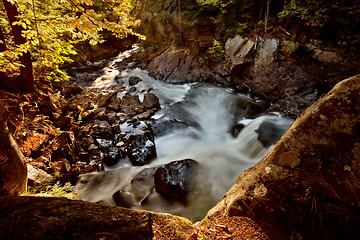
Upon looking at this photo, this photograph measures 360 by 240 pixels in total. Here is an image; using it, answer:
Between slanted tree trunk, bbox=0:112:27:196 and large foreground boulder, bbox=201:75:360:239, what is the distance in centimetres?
263

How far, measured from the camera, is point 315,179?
1.55m

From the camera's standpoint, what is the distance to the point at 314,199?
4.78 feet

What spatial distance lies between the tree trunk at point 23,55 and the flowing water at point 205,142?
→ 3728 millimetres

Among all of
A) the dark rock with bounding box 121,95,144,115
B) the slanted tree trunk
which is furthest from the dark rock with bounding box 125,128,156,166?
the slanted tree trunk

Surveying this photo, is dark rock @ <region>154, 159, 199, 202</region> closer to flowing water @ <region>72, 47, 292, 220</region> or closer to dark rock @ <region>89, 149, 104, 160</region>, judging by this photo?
flowing water @ <region>72, 47, 292, 220</region>

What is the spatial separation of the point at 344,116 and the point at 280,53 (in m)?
10.1

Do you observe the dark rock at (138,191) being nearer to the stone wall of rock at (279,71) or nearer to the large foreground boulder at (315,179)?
the large foreground boulder at (315,179)

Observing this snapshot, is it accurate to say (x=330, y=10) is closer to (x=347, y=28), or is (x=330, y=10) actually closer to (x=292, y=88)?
(x=347, y=28)

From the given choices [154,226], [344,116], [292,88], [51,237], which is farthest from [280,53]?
[51,237]

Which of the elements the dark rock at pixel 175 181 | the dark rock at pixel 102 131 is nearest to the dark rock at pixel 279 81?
the dark rock at pixel 175 181

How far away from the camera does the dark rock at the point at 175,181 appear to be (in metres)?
4.48

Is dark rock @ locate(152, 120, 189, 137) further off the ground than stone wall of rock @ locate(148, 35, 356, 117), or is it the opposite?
stone wall of rock @ locate(148, 35, 356, 117)

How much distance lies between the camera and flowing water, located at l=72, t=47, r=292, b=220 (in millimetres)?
4656

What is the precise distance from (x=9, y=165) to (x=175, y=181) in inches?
137
